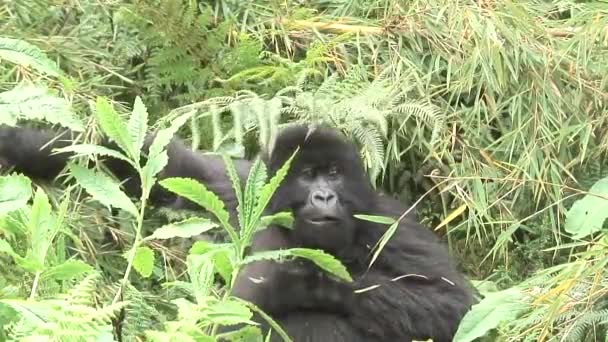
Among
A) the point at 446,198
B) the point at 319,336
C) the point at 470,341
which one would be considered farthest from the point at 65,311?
the point at 446,198

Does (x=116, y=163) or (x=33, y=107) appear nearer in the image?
(x=33, y=107)

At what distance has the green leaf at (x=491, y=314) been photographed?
274 centimetres

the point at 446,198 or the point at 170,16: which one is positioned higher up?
the point at 170,16

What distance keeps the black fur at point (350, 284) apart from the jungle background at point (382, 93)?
123 millimetres

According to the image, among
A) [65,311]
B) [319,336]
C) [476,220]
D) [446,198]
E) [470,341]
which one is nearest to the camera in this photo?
[65,311]

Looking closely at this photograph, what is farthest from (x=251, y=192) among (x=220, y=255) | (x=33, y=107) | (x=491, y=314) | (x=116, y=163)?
(x=116, y=163)

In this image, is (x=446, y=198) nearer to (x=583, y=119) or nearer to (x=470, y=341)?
(x=583, y=119)

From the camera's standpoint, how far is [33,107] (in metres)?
2.09

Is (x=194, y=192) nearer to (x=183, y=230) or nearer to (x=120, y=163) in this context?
(x=183, y=230)

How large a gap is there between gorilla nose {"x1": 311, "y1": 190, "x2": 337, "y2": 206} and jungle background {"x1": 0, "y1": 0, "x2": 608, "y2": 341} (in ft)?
0.54

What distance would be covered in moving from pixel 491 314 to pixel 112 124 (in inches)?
52.9

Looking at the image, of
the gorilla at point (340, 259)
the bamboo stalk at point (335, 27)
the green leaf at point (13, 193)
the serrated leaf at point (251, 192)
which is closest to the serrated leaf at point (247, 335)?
the serrated leaf at point (251, 192)

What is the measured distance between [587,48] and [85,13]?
2.11 meters

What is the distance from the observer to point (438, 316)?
3.50 m
